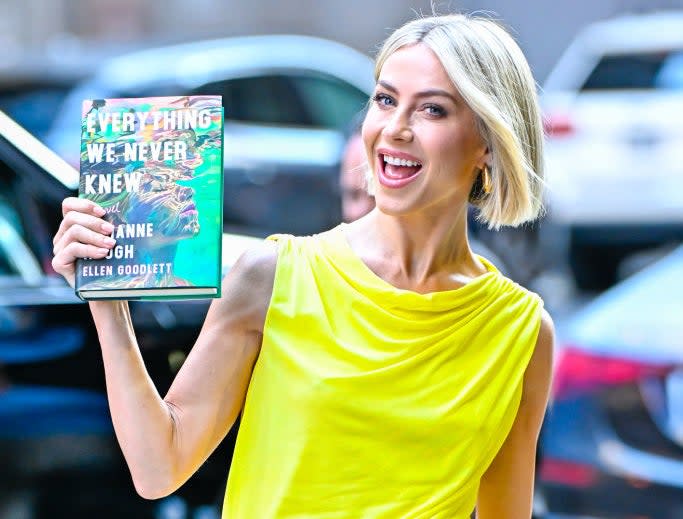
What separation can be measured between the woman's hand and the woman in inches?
3.8

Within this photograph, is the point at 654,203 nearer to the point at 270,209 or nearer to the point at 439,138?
the point at 270,209

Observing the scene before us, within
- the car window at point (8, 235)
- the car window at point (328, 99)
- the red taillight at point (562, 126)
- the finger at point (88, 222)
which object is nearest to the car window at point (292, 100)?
the car window at point (328, 99)

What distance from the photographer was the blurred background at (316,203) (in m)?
4.04

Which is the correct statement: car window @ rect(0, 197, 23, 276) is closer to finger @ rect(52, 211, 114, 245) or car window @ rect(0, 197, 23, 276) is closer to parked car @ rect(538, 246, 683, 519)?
parked car @ rect(538, 246, 683, 519)

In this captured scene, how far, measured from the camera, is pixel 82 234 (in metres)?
2.21

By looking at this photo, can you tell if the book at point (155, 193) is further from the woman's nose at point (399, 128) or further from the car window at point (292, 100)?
the car window at point (292, 100)

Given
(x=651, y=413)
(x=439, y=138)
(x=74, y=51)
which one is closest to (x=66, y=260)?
(x=439, y=138)

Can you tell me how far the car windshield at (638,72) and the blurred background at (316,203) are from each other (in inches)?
0.4

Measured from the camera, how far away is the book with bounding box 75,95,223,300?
2.22 meters

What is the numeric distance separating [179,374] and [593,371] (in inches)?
94.2

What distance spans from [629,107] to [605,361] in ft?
19.2

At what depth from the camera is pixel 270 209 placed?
31.1ft

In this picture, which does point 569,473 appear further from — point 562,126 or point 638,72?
point 638,72

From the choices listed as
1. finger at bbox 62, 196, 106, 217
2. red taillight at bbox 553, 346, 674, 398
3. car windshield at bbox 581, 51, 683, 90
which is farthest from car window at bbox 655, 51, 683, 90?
finger at bbox 62, 196, 106, 217
